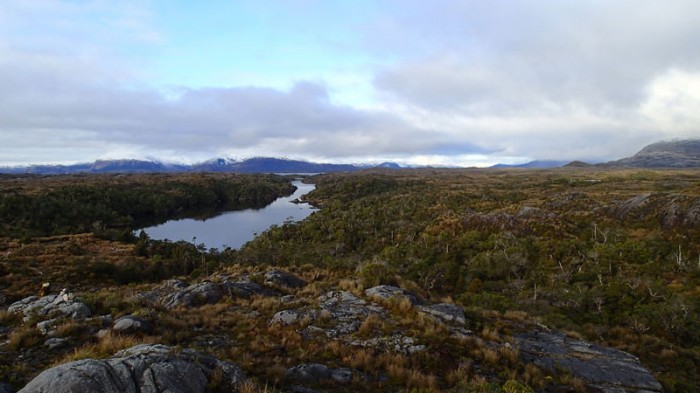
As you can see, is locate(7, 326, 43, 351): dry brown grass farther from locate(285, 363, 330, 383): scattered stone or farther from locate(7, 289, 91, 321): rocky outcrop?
locate(285, 363, 330, 383): scattered stone

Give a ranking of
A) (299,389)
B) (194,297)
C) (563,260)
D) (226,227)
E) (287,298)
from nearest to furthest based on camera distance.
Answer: (299,389) → (194,297) → (287,298) → (563,260) → (226,227)

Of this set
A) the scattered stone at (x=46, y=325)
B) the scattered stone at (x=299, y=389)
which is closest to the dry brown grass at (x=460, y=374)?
A: the scattered stone at (x=299, y=389)

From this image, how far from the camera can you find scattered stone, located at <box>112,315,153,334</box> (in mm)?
11977

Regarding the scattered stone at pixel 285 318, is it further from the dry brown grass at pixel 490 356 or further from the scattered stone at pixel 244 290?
the dry brown grass at pixel 490 356

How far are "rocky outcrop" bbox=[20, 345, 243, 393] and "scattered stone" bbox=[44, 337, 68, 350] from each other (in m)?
3.37

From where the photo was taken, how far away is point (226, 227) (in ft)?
336

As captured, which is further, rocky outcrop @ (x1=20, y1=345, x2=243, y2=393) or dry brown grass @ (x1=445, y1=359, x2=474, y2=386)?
dry brown grass @ (x1=445, y1=359, x2=474, y2=386)

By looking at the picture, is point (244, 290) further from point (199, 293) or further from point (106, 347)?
point (106, 347)

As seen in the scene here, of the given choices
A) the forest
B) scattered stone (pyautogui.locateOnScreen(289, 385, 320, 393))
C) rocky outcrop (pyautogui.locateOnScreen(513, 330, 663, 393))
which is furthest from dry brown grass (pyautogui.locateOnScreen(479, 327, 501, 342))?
scattered stone (pyautogui.locateOnScreen(289, 385, 320, 393))

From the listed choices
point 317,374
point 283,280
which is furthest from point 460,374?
point 283,280

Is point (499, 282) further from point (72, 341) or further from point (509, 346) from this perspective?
point (72, 341)

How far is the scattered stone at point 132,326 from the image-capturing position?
12.0m

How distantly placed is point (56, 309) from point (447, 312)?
15.7 m

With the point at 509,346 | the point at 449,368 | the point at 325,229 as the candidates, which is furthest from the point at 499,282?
the point at 325,229
